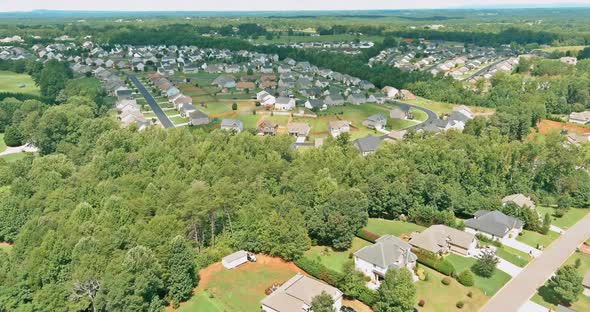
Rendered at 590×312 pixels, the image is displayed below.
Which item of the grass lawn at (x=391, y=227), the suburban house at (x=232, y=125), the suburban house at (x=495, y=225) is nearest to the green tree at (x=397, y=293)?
the grass lawn at (x=391, y=227)

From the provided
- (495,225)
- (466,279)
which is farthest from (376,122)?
(466,279)

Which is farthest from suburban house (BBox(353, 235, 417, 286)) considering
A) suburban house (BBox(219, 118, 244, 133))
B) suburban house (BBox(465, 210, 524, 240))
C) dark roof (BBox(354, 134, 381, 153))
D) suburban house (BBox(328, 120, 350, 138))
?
suburban house (BBox(219, 118, 244, 133))

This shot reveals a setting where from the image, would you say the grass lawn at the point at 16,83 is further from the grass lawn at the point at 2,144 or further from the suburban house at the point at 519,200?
the suburban house at the point at 519,200

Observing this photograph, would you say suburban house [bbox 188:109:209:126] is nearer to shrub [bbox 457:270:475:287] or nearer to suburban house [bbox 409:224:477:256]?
suburban house [bbox 409:224:477:256]

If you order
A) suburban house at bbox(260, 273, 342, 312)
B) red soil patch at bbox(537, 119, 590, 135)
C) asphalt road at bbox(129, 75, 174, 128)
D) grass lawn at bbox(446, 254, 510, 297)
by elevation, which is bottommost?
grass lawn at bbox(446, 254, 510, 297)

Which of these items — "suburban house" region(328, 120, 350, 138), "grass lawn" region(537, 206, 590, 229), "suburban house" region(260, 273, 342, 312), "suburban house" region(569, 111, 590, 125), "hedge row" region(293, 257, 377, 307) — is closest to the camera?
"suburban house" region(260, 273, 342, 312)

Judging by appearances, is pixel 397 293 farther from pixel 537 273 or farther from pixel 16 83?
pixel 16 83

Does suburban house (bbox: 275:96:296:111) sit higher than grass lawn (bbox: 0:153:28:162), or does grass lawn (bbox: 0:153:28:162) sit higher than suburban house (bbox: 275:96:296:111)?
suburban house (bbox: 275:96:296:111)

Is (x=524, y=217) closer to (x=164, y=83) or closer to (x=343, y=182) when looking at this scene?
(x=343, y=182)
